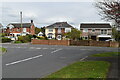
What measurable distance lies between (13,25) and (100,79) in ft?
206

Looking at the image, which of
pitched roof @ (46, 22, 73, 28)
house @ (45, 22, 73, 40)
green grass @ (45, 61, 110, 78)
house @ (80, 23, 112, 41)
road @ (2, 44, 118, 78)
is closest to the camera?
green grass @ (45, 61, 110, 78)

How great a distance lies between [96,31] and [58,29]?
44.0 feet

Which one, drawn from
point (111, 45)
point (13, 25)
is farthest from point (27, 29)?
point (111, 45)

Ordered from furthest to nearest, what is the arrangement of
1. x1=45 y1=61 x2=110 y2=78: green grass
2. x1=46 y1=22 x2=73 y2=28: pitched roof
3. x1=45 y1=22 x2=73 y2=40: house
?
x1=46 y1=22 x2=73 y2=28: pitched roof
x1=45 y1=22 x2=73 y2=40: house
x1=45 y1=61 x2=110 y2=78: green grass

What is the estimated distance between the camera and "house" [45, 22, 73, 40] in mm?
54250

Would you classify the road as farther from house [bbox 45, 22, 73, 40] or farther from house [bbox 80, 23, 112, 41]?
house [bbox 45, 22, 73, 40]

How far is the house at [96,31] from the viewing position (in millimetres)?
46031

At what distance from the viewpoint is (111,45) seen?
105ft

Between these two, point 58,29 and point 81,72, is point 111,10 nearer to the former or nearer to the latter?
point 81,72

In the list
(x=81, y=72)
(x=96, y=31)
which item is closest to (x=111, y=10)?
(x=81, y=72)

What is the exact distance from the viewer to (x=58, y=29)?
54.9m

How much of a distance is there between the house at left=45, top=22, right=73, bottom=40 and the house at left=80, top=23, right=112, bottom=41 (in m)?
6.75

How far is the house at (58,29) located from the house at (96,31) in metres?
6.75

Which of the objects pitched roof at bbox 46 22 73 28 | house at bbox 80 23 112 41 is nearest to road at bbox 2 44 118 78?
house at bbox 80 23 112 41
